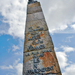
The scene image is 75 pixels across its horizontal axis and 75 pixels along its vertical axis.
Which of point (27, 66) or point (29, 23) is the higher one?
point (29, 23)

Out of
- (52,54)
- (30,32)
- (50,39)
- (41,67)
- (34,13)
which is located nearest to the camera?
(41,67)

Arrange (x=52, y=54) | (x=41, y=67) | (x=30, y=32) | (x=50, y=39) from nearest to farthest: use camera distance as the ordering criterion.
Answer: (x=41, y=67) → (x=52, y=54) → (x=50, y=39) → (x=30, y=32)

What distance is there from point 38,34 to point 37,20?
0.80 m

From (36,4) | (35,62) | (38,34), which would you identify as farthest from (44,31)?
(36,4)

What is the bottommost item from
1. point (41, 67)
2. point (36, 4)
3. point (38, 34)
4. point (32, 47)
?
point (41, 67)

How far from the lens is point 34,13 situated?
5.14m

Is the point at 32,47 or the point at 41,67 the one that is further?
the point at 32,47

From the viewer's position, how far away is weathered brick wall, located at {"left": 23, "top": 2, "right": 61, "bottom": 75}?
12.0 ft

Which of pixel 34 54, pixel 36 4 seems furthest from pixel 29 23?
pixel 34 54

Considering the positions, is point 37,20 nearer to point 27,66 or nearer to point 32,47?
point 32,47

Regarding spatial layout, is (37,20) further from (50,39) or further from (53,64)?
(53,64)

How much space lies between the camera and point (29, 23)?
486cm

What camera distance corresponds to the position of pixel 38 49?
4.07 metres

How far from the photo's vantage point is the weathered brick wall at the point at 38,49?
3668 millimetres
